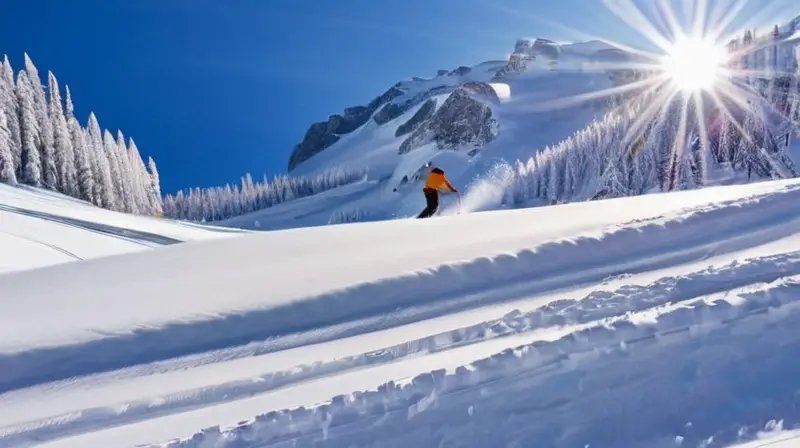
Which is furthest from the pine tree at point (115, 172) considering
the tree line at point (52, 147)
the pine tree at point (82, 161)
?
the pine tree at point (82, 161)

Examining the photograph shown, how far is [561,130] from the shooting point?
381ft

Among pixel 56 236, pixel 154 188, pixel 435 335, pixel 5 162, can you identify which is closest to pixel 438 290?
pixel 435 335

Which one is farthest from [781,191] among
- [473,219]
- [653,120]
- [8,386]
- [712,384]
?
[653,120]

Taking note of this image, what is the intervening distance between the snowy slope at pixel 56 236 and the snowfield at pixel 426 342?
4.53m

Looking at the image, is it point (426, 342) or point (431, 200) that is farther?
point (431, 200)

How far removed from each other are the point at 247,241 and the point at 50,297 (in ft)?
8.92

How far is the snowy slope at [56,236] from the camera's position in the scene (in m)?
10.1

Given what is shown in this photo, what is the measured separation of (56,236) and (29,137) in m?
24.7

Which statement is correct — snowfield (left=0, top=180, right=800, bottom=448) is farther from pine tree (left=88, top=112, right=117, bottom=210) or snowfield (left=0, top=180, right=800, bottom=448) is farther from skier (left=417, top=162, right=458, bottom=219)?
pine tree (left=88, top=112, right=117, bottom=210)

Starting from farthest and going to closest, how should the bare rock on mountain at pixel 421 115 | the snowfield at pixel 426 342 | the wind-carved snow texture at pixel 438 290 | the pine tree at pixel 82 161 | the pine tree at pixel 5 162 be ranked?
the bare rock on mountain at pixel 421 115, the pine tree at pixel 82 161, the pine tree at pixel 5 162, the wind-carved snow texture at pixel 438 290, the snowfield at pixel 426 342

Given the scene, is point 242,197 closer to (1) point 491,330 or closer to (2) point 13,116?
(2) point 13,116

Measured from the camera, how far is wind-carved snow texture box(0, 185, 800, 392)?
382 centimetres

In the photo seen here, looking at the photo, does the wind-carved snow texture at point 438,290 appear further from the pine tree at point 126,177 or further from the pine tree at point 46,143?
the pine tree at point 126,177

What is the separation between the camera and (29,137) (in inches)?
1272
